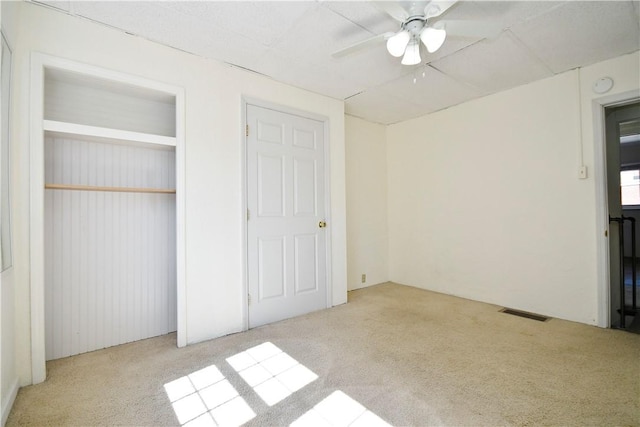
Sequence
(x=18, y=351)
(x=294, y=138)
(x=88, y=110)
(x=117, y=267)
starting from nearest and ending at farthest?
(x=18, y=351) → (x=88, y=110) → (x=117, y=267) → (x=294, y=138)

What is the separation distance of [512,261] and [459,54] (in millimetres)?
2367

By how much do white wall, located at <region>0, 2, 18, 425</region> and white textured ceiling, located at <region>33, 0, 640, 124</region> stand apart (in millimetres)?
350

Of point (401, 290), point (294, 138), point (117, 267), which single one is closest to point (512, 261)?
point (401, 290)

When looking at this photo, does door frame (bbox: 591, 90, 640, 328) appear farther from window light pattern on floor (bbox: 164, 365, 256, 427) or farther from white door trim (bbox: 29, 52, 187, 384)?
white door trim (bbox: 29, 52, 187, 384)

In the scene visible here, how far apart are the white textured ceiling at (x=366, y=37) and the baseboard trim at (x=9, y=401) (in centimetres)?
249

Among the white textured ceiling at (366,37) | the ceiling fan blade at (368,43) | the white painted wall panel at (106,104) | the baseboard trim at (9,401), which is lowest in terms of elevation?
the baseboard trim at (9,401)

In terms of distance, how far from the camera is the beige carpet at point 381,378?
1.61m

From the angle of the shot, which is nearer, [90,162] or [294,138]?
[90,162]

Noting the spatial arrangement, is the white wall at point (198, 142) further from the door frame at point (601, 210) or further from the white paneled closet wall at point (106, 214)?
the door frame at point (601, 210)

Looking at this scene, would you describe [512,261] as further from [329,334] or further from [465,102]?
[329,334]

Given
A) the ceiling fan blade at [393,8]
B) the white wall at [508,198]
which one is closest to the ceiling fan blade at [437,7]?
the ceiling fan blade at [393,8]

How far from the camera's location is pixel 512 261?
3367mm

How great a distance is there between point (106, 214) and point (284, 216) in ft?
5.28

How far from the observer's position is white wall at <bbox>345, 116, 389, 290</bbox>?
14.0 feet
